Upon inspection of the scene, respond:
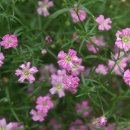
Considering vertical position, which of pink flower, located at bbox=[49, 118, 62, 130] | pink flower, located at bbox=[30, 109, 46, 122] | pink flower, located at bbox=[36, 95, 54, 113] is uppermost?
pink flower, located at bbox=[36, 95, 54, 113]

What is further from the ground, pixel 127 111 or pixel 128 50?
pixel 128 50

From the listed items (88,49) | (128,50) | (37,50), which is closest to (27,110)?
(37,50)

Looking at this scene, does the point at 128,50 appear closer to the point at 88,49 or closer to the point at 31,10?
the point at 88,49

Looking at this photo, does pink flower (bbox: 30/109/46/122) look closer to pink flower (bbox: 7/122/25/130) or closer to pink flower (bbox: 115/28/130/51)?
pink flower (bbox: 7/122/25/130)

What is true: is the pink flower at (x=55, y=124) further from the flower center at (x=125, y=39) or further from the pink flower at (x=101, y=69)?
the flower center at (x=125, y=39)

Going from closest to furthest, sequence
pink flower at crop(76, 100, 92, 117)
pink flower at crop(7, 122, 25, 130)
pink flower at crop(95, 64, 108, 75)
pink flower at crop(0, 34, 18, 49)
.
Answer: pink flower at crop(0, 34, 18, 49) → pink flower at crop(7, 122, 25, 130) → pink flower at crop(95, 64, 108, 75) → pink flower at crop(76, 100, 92, 117)

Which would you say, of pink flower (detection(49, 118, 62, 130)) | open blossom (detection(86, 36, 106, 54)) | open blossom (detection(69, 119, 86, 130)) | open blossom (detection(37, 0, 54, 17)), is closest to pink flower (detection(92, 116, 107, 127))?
open blossom (detection(69, 119, 86, 130))

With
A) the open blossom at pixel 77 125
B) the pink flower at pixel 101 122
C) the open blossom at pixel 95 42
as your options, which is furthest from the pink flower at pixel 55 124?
the open blossom at pixel 95 42

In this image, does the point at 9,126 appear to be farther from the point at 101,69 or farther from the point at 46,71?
the point at 101,69
